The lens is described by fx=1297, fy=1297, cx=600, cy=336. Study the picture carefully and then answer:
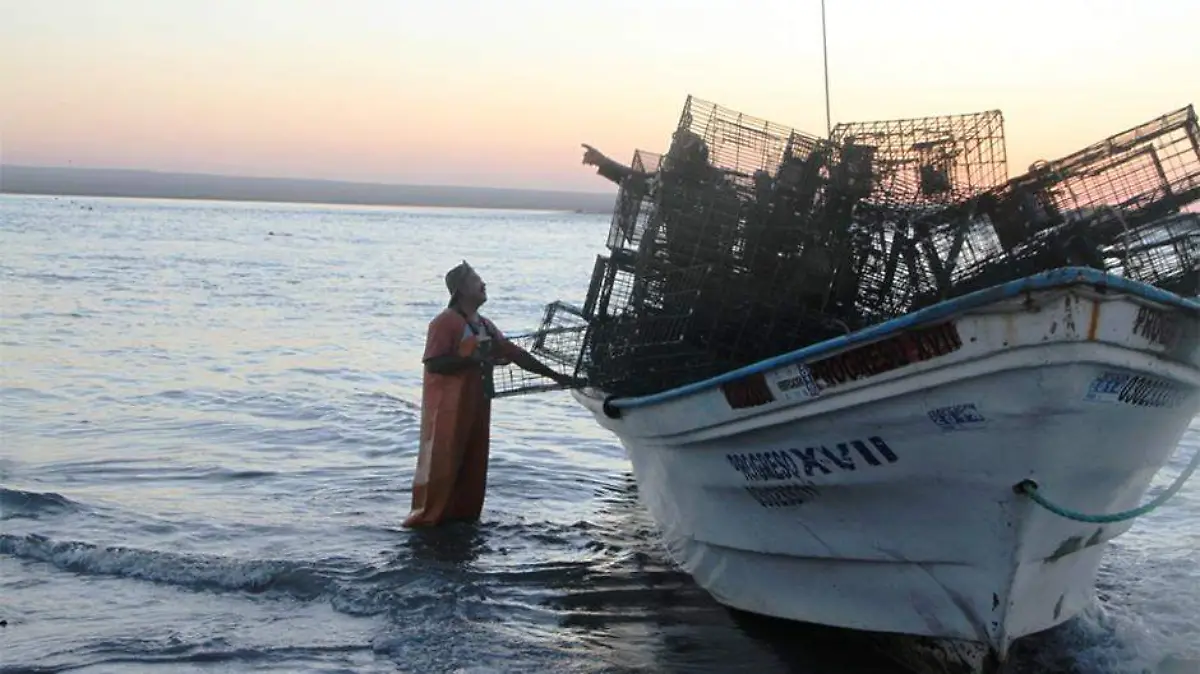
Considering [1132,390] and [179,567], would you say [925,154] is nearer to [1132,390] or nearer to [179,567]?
[1132,390]

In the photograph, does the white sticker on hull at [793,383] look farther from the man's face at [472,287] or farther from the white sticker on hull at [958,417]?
the man's face at [472,287]

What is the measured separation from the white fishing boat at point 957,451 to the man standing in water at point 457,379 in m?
2.04

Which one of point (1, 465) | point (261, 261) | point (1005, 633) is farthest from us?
point (261, 261)

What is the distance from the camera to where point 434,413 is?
891 cm

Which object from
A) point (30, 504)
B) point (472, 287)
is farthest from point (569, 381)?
point (30, 504)

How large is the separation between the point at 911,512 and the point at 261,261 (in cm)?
3742

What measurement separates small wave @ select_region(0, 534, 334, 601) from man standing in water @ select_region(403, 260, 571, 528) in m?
1.19

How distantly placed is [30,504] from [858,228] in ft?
21.3

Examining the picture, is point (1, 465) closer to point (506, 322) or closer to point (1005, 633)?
point (1005, 633)

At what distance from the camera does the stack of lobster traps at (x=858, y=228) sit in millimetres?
6578

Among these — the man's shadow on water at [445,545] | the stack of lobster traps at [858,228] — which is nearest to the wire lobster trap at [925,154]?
the stack of lobster traps at [858,228]

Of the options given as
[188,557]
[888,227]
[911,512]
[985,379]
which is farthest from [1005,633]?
[188,557]

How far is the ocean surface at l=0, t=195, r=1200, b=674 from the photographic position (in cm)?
700

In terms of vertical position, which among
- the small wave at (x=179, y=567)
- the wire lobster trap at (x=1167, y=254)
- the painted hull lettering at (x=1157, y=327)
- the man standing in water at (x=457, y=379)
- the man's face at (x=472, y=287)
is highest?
the wire lobster trap at (x=1167, y=254)
